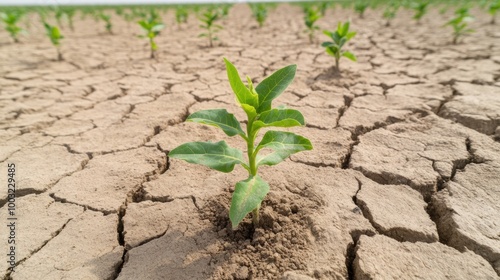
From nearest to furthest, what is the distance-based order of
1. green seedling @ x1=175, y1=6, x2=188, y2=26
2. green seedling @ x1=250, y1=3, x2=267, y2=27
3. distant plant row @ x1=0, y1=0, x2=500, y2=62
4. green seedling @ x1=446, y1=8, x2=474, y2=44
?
distant plant row @ x1=0, y1=0, x2=500, y2=62, green seedling @ x1=446, y1=8, x2=474, y2=44, green seedling @ x1=250, y1=3, x2=267, y2=27, green seedling @ x1=175, y1=6, x2=188, y2=26

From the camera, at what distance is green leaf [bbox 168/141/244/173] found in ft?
3.46

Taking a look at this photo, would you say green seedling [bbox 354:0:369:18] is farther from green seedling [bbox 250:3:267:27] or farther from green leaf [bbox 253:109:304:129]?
green leaf [bbox 253:109:304:129]

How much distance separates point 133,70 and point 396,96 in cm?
293

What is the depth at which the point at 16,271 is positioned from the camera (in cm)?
112

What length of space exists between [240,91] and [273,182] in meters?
0.60

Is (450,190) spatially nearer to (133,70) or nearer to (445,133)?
(445,133)

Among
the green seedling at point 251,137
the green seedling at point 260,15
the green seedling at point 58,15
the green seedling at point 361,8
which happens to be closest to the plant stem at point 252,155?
the green seedling at point 251,137

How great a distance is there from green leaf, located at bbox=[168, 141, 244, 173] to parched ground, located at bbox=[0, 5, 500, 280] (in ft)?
1.10

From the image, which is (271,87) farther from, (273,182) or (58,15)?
(58,15)

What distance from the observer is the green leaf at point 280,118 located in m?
1.04

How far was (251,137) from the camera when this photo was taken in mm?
1165

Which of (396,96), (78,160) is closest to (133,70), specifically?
(78,160)

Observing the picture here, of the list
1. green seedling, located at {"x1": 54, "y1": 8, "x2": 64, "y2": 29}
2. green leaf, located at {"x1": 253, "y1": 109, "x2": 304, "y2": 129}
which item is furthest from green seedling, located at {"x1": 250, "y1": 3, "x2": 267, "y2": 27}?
green leaf, located at {"x1": 253, "y1": 109, "x2": 304, "y2": 129}

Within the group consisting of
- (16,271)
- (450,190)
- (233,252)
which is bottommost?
(16,271)
